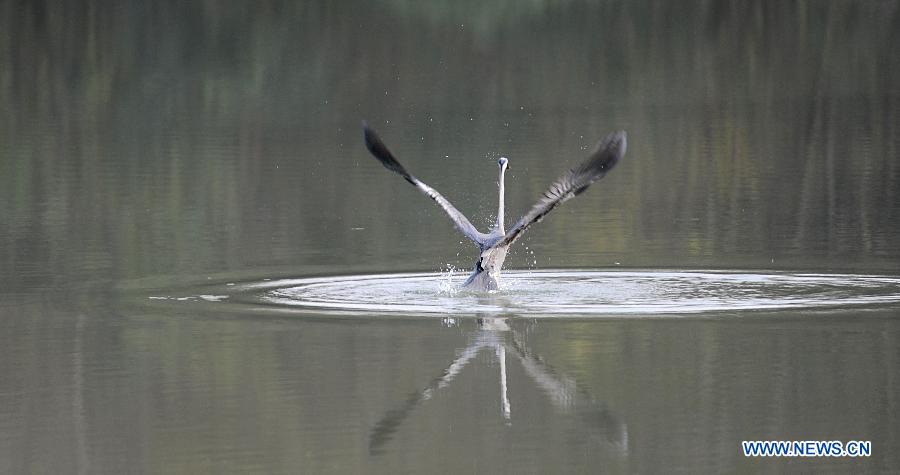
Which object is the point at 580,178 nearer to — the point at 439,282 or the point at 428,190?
the point at 439,282

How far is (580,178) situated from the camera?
64.8ft

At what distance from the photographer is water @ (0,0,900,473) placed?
13812 millimetres

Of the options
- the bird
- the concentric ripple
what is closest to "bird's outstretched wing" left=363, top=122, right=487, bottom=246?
the bird

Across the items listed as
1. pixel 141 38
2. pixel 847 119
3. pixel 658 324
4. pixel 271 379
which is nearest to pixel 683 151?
pixel 847 119

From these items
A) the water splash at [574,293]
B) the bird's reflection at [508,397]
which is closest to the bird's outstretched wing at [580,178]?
the water splash at [574,293]

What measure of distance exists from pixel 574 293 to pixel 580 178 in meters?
1.09

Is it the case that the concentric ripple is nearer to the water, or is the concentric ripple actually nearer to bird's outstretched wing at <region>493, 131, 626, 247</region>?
the water

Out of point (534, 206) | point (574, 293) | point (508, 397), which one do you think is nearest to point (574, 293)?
point (574, 293)

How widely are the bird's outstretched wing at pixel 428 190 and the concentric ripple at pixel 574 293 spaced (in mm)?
501

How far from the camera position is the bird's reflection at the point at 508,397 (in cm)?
1364

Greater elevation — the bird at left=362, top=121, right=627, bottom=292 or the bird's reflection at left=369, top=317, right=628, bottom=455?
the bird at left=362, top=121, right=627, bottom=292

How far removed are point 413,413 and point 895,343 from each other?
458 centimetres

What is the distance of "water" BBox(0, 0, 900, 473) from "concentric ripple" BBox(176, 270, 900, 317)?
7cm

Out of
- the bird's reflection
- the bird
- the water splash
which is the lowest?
the bird's reflection
